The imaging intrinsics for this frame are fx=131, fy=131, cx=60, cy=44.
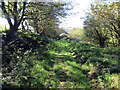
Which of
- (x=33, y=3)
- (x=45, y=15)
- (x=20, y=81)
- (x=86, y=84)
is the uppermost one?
(x=33, y=3)

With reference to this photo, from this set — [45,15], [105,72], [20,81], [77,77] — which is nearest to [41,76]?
[20,81]

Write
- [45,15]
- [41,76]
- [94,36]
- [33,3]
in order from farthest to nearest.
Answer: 1. [94,36]
2. [45,15]
3. [33,3]
4. [41,76]

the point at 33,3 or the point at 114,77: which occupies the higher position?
the point at 33,3

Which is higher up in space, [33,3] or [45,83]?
[33,3]

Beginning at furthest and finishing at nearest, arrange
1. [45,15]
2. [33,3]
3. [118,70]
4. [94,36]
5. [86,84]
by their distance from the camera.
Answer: [94,36] → [45,15] → [33,3] → [118,70] → [86,84]

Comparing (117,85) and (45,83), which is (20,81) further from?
(117,85)


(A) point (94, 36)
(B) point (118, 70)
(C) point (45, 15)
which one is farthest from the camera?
(A) point (94, 36)

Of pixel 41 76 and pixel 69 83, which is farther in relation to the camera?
pixel 41 76

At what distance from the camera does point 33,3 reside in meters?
11.6

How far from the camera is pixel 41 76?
23.4 ft

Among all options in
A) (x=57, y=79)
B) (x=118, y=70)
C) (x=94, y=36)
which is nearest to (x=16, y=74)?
(x=57, y=79)

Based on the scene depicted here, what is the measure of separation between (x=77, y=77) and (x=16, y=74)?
3.25 metres

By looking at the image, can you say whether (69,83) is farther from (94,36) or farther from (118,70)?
(94,36)

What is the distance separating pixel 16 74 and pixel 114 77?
198 inches
